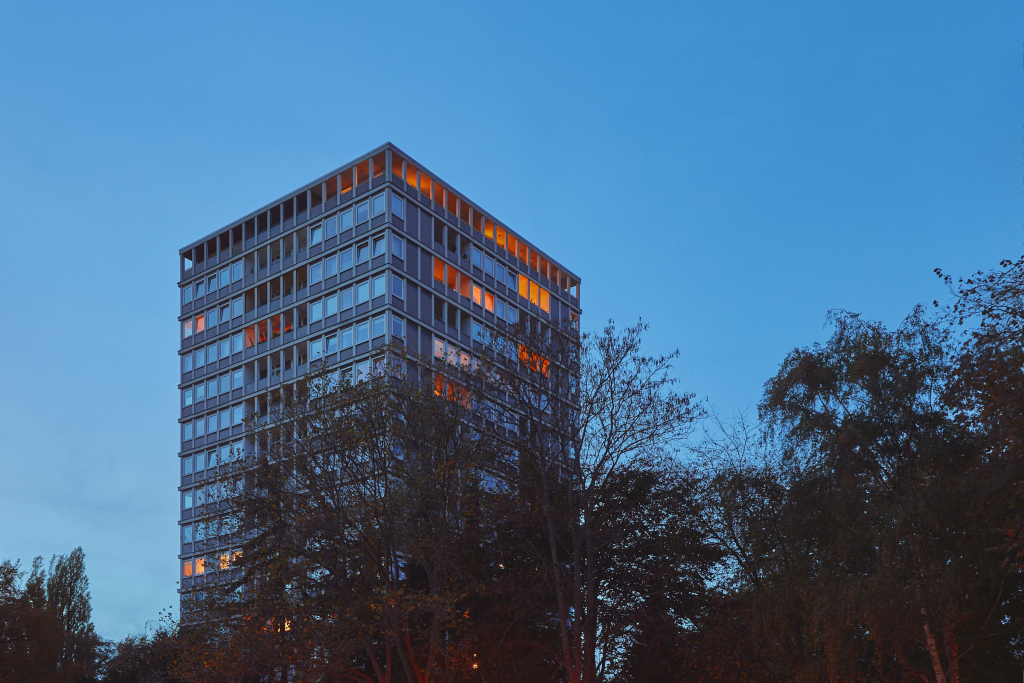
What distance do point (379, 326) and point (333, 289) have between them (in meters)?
7.49

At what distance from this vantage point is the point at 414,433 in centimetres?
4319

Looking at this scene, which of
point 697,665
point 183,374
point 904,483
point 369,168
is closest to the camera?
point 904,483

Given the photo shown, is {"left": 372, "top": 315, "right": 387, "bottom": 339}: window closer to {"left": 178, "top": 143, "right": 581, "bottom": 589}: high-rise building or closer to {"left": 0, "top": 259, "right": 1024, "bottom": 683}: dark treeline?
{"left": 178, "top": 143, "right": 581, "bottom": 589}: high-rise building

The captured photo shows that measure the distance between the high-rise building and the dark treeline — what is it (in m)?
40.6

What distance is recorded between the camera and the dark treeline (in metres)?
36.0

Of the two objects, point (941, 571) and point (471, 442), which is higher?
point (471, 442)

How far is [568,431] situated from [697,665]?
35.8 feet

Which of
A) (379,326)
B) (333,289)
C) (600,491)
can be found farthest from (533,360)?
(333,289)

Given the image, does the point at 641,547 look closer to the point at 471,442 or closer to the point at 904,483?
the point at 471,442

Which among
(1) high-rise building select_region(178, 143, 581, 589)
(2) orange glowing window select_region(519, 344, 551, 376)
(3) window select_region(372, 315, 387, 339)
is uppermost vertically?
(1) high-rise building select_region(178, 143, 581, 589)

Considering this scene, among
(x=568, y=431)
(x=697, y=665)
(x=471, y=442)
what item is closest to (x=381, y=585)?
(x=471, y=442)

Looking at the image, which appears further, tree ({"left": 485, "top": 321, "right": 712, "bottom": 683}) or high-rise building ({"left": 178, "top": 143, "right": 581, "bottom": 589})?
high-rise building ({"left": 178, "top": 143, "right": 581, "bottom": 589})

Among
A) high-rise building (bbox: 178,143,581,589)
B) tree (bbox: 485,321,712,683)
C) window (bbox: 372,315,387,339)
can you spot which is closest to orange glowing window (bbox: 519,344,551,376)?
tree (bbox: 485,321,712,683)

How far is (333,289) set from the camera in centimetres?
9062
